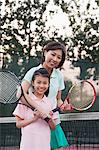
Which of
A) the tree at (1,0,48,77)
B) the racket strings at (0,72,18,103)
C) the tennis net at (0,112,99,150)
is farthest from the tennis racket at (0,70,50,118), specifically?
the tree at (1,0,48,77)

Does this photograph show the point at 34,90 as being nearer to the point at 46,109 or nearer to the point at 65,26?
the point at 46,109

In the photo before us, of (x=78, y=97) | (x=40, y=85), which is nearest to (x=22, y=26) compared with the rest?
(x=78, y=97)

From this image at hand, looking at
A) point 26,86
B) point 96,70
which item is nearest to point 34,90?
point 26,86

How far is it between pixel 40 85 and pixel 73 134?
7.23 ft

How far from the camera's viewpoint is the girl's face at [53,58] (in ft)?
5.27

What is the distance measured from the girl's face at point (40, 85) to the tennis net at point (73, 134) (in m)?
1.88

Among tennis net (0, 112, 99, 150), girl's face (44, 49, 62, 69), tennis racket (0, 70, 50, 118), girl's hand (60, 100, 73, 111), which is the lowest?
tennis net (0, 112, 99, 150)

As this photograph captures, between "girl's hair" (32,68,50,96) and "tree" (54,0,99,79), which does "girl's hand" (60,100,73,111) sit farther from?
"tree" (54,0,99,79)

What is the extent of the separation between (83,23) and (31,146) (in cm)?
495

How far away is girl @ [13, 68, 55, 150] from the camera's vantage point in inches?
59.0

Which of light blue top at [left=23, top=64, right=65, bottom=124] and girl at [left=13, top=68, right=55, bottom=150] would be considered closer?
girl at [left=13, top=68, right=55, bottom=150]

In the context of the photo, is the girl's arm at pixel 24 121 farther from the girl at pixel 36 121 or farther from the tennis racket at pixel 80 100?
the tennis racket at pixel 80 100

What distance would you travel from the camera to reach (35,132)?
4.93 feet

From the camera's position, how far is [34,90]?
1.57m
